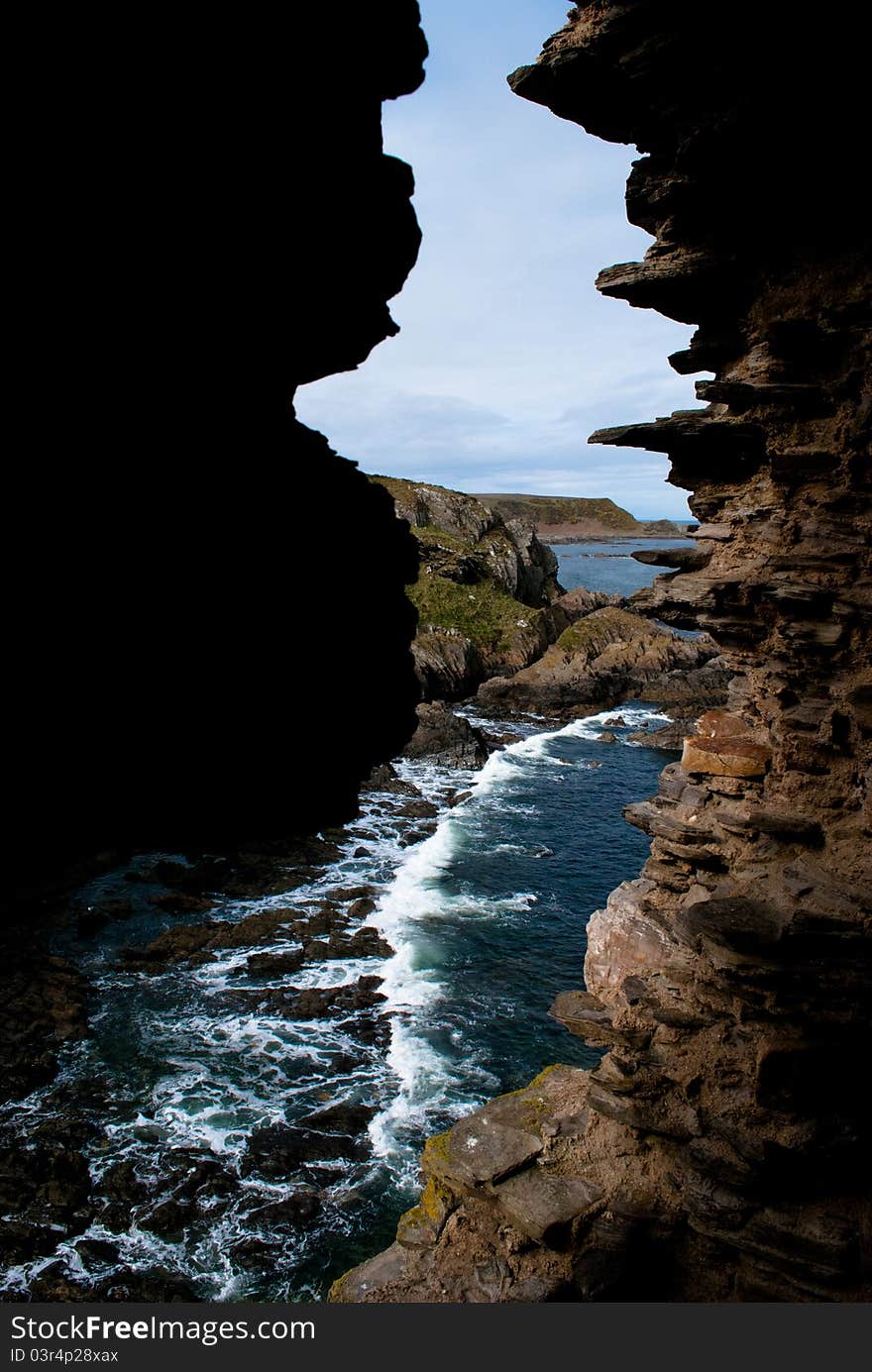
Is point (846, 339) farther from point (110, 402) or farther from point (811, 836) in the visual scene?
point (110, 402)

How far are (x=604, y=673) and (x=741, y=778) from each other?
6951 cm

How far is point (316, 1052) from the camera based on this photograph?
26.3 m

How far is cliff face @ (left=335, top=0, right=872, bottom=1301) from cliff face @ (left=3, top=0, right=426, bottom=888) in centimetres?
Result: 863

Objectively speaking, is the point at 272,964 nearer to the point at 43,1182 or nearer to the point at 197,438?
the point at 43,1182

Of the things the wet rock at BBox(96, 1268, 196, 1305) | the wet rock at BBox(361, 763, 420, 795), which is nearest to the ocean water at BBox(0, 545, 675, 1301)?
the wet rock at BBox(96, 1268, 196, 1305)

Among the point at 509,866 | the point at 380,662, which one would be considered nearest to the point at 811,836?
the point at 380,662

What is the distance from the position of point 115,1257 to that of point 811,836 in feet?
60.3

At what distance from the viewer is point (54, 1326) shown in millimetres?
9344

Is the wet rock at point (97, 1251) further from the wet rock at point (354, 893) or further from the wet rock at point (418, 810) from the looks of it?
the wet rock at point (418, 810)

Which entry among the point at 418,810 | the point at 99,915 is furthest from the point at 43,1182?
the point at 418,810

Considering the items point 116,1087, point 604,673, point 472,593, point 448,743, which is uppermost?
point 472,593

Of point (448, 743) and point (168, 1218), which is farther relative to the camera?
point (448, 743)

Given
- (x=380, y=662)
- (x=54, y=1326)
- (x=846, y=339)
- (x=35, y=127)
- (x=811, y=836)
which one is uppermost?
(x=846, y=339)

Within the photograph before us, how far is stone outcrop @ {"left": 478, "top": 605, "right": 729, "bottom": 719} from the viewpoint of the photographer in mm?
78688
